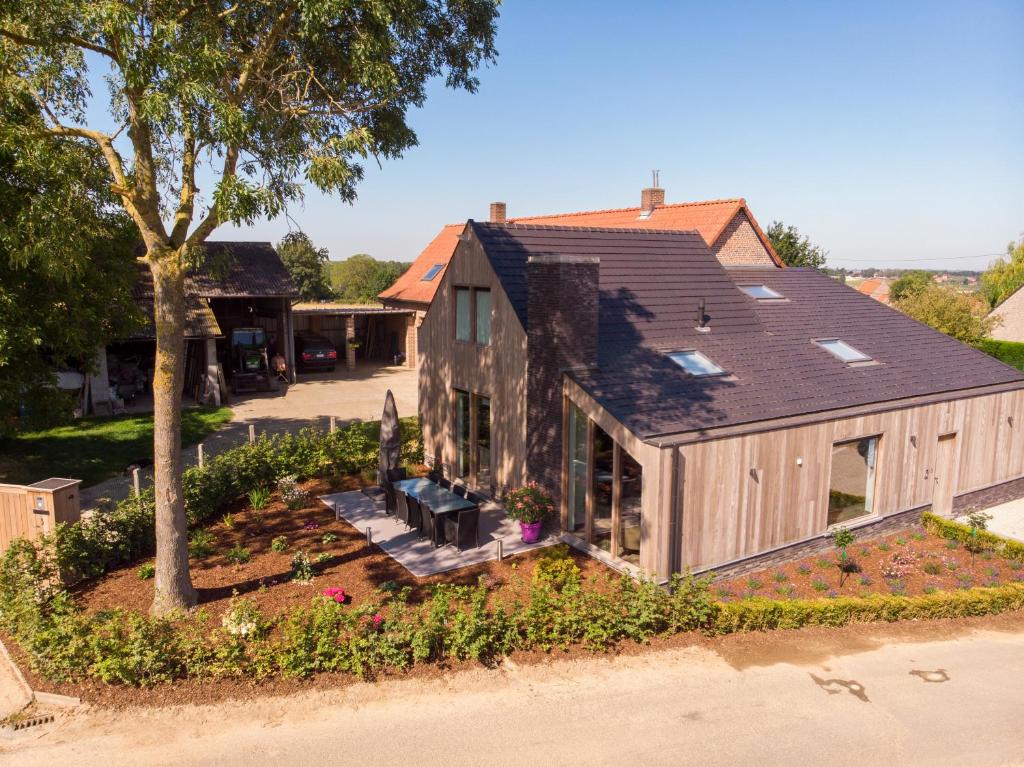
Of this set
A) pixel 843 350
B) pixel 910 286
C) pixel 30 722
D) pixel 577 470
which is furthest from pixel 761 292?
pixel 910 286

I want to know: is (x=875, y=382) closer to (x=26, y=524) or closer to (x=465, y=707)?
(x=465, y=707)

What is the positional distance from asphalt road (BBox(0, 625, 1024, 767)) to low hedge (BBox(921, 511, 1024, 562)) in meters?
4.37

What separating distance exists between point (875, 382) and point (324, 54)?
11.9m

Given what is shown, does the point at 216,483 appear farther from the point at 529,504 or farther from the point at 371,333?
the point at 371,333

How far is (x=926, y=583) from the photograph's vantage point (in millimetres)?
11969

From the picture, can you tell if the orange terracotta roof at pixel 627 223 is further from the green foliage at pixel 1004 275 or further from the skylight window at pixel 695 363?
the green foliage at pixel 1004 275

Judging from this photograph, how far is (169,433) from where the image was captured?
964cm

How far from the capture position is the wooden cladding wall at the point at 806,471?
36.6 feet

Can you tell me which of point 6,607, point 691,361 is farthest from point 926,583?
point 6,607

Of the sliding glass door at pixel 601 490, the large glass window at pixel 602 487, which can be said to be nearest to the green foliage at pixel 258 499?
the sliding glass door at pixel 601 490

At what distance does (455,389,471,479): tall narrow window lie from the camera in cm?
1583

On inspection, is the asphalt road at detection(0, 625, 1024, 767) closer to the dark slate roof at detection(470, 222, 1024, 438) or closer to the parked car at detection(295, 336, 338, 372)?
the dark slate roof at detection(470, 222, 1024, 438)

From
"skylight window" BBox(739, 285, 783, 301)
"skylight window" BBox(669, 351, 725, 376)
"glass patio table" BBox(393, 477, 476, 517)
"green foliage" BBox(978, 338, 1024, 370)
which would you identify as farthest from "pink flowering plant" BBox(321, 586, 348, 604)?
"green foliage" BBox(978, 338, 1024, 370)

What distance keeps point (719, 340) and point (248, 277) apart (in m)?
20.3
